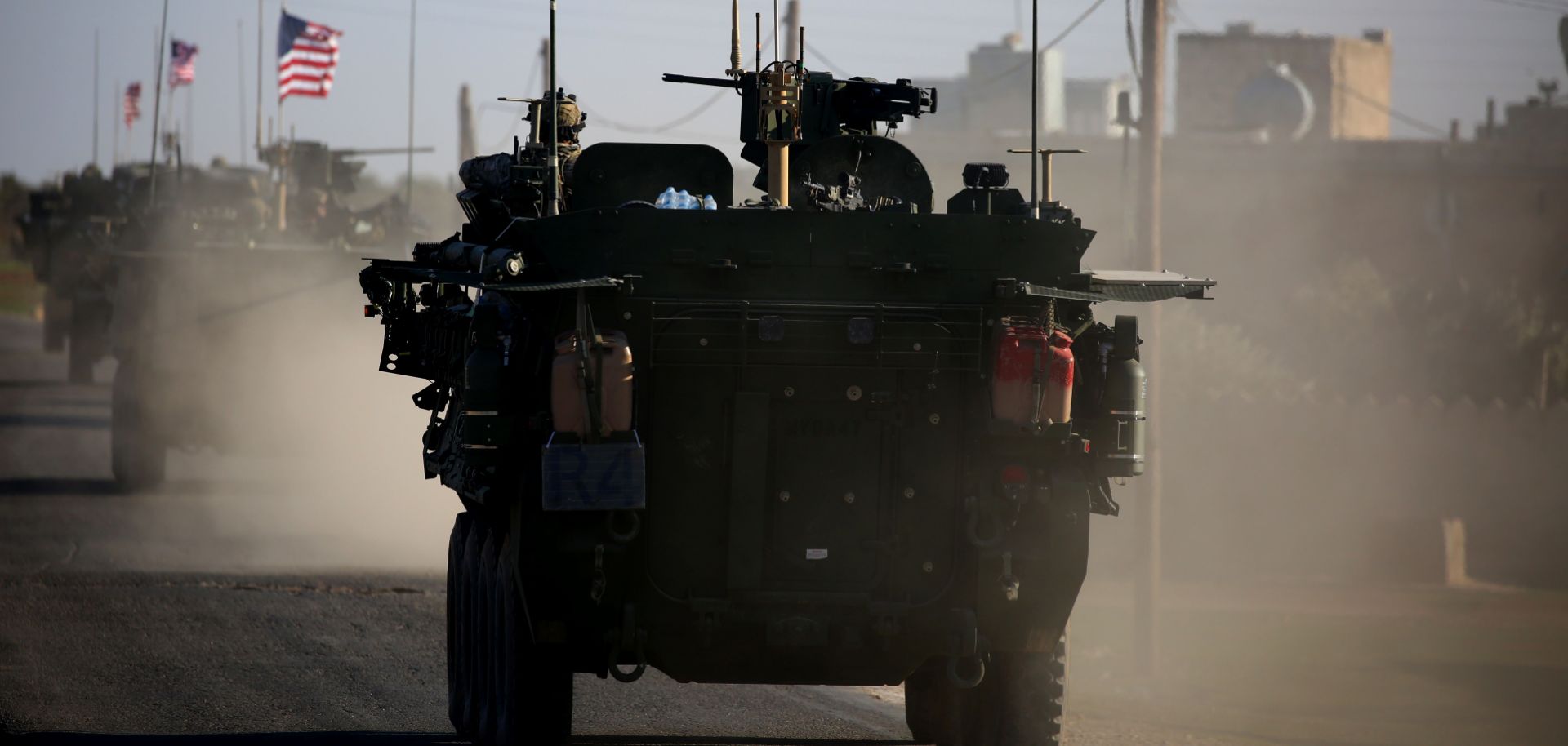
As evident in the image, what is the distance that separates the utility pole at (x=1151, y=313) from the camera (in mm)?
19656

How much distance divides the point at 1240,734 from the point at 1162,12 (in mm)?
7296

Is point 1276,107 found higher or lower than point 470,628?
higher

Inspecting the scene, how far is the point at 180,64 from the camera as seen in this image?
41.1m

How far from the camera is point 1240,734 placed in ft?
54.5

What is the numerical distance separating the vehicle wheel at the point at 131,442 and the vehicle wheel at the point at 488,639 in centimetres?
1313

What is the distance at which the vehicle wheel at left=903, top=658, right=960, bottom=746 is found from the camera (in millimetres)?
10398

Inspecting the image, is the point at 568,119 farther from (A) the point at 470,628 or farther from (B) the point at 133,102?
(B) the point at 133,102

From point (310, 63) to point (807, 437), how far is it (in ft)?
87.2

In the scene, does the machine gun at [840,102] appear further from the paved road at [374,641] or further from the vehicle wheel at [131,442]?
the vehicle wheel at [131,442]

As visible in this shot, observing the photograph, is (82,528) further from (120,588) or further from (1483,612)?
(1483,612)

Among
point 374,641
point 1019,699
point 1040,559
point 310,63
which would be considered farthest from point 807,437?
point 310,63

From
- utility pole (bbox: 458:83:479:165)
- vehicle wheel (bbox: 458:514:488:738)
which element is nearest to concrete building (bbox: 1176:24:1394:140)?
utility pole (bbox: 458:83:479:165)

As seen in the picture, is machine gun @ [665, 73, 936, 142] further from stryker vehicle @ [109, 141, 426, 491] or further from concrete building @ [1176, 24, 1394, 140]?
concrete building @ [1176, 24, 1394, 140]

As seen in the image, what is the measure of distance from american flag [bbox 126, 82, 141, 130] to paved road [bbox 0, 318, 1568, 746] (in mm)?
20811
